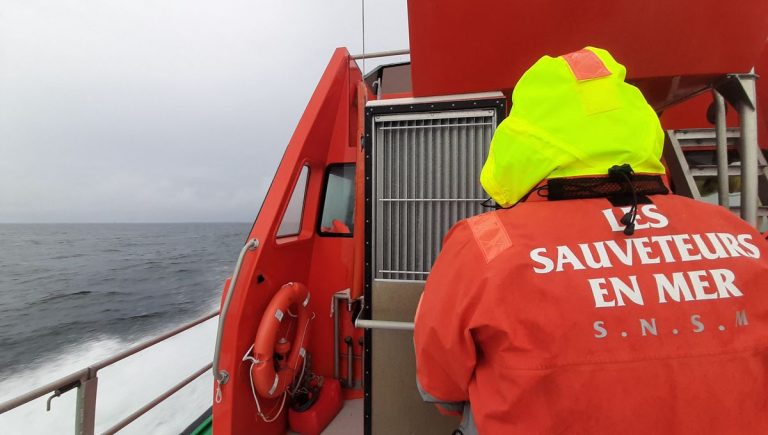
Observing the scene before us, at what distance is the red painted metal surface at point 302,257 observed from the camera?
2115mm

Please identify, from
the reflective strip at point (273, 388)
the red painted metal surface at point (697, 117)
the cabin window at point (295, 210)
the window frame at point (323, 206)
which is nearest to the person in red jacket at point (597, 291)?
the reflective strip at point (273, 388)

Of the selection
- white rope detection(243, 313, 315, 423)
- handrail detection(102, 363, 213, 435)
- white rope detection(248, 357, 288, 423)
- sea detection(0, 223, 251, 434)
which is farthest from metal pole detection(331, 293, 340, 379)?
sea detection(0, 223, 251, 434)

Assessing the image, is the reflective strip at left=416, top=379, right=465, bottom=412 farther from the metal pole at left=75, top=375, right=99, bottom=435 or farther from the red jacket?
the metal pole at left=75, top=375, right=99, bottom=435

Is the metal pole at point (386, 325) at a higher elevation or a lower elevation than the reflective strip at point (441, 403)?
higher

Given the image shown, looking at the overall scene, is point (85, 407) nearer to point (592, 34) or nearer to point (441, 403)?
point (441, 403)

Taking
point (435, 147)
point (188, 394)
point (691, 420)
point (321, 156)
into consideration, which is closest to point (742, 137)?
point (435, 147)

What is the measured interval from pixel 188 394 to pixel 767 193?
696 cm

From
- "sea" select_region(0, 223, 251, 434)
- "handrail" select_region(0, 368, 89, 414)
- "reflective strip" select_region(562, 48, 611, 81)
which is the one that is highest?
"reflective strip" select_region(562, 48, 611, 81)

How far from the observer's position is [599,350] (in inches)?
26.4

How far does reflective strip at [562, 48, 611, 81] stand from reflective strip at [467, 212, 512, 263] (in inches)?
15.2

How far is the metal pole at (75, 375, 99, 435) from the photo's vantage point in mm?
1707

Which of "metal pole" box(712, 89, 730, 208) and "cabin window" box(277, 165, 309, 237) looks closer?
"metal pole" box(712, 89, 730, 208)

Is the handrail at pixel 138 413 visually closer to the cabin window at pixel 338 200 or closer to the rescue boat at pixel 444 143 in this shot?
the rescue boat at pixel 444 143

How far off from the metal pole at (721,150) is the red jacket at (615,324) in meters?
1.08
